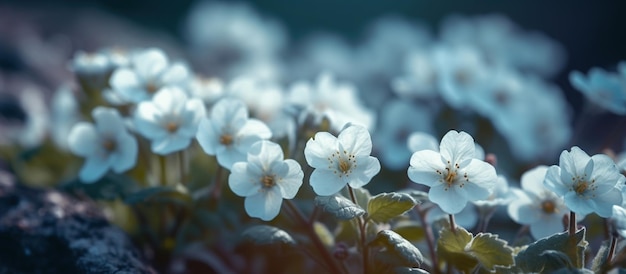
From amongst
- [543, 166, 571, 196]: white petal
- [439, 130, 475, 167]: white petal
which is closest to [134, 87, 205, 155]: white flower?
[439, 130, 475, 167]: white petal

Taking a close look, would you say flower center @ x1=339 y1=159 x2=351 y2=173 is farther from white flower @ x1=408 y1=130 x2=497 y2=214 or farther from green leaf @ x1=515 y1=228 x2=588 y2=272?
green leaf @ x1=515 y1=228 x2=588 y2=272

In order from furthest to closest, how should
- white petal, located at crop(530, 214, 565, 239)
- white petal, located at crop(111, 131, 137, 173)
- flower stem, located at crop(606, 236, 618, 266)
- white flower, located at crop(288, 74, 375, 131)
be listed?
white flower, located at crop(288, 74, 375, 131), white petal, located at crop(111, 131, 137, 173), white petal, located at crop(530, 214, 565, 239), flower stem, located at crop(606, 236, 618, 266)

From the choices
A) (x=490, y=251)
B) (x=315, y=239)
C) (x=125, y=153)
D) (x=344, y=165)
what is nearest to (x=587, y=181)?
(x=490, y=251)

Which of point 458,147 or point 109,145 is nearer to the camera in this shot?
point 458,147

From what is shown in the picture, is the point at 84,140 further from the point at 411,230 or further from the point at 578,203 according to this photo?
the point at 578,203

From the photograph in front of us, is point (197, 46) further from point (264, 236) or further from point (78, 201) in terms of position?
point (264, 236)

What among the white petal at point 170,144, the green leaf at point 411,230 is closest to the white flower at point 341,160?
the green leaf at point 411,230

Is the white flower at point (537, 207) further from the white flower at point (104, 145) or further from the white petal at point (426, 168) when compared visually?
the white flower at point (104, 145)
